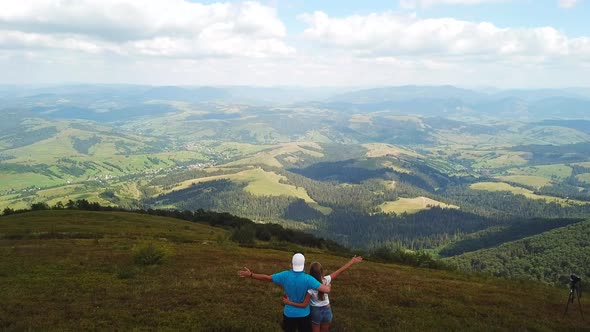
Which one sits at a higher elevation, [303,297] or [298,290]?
[298,290]

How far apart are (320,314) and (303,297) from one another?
1.33m

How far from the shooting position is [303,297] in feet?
49.5

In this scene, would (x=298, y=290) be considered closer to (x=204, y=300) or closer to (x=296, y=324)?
(x=296, y=324)

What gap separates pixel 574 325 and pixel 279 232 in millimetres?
79722

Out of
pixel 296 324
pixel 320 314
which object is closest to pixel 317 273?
pixel 320 314

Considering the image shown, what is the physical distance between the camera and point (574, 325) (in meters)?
24.9

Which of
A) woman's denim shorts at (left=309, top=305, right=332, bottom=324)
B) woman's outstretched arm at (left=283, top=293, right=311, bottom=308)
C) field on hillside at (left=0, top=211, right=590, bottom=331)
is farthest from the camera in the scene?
field on hillside at (left=0, top=211, right=590, bottom=331)

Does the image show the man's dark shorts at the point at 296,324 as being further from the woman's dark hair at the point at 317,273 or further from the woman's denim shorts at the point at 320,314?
the woman's dark hair at the point at 317,273

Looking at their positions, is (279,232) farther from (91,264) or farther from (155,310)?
(155,310)

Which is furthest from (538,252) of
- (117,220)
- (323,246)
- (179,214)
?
(117,220)

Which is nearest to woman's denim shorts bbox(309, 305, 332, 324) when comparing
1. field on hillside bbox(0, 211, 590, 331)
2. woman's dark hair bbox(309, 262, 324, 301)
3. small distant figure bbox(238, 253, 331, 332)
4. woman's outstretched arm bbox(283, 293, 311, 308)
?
small distant figure bbox(238, 253, 331, 332)

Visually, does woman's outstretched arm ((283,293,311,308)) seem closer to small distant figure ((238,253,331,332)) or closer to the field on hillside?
small distant figure ((238,253,331,332))

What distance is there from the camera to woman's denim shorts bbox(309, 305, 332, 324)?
15719 mm

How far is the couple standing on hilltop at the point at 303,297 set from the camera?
1501 cm
